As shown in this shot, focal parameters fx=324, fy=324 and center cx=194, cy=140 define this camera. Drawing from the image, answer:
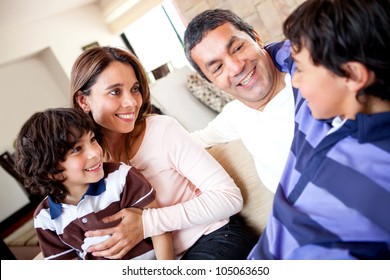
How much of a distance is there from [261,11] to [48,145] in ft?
7.38

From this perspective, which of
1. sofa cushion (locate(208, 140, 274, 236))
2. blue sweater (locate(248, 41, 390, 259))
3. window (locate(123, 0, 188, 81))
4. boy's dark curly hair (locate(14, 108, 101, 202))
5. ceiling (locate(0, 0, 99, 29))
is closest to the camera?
blue sweater (locate(248, 41, 390, 259))

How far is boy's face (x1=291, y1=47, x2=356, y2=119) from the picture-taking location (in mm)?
571

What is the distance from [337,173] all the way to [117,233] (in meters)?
0.60

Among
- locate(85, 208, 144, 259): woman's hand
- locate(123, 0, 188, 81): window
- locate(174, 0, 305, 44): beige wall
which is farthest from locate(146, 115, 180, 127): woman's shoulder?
locate(123, 0, 188, 81): window

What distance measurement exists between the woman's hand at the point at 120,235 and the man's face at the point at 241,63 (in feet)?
1.59

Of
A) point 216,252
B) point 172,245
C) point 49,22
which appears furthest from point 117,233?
point 49,22

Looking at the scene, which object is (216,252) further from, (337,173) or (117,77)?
(117,77)

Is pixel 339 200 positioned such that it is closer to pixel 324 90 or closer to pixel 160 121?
pixel 324 90

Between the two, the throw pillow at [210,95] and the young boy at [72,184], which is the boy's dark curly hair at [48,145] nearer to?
the young boy at [72,184]

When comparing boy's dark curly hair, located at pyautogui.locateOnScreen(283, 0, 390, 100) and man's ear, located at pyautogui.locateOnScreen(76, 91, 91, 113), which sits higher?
man's ear, located at pyautogui.locateOnScreen(76, 91, 91, 113)

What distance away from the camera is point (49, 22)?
14.5 ft

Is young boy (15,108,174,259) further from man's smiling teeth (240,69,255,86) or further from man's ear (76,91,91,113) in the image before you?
man's smiling teeth (240,69,255,86)

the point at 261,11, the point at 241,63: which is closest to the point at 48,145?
the point at 241,63

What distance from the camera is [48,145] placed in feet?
2.82
